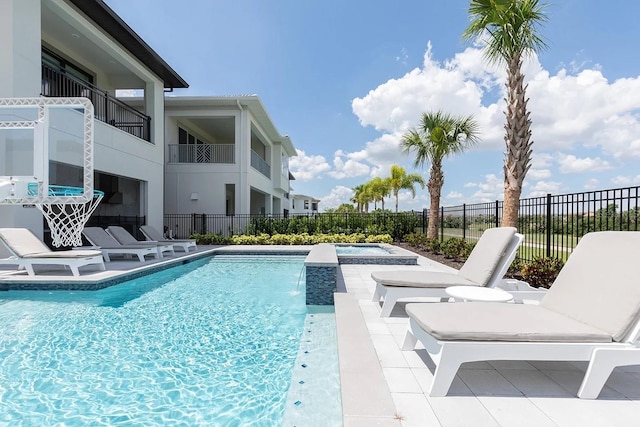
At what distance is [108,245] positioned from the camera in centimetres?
866

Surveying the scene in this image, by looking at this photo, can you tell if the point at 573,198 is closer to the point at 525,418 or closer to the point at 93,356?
the point at 525,418

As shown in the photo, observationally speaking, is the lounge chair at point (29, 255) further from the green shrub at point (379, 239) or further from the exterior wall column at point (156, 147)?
the green shrub at point (379, 239)

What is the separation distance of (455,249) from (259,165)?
12.2 m

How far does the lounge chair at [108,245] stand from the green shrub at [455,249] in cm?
864

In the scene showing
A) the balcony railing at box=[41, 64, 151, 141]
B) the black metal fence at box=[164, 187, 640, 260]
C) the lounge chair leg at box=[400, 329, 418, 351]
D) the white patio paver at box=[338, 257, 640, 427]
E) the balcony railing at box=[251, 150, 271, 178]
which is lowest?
the white patio paver at box=[338, 257, 640, 427]

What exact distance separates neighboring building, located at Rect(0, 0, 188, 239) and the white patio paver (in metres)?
9.12

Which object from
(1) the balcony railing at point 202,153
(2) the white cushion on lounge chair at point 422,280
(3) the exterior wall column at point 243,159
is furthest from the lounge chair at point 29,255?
(1) the balcony railing at point 202,153

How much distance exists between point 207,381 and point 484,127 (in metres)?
11.5

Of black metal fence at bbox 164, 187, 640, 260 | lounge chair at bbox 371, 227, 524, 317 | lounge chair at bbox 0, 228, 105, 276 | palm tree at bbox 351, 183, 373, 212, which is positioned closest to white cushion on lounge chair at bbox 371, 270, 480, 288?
lounge chair at bbox 371, 227, 524, 317

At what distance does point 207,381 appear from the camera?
2973 millimetres

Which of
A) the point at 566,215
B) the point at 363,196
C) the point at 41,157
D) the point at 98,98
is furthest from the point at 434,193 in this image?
the point at 363,196

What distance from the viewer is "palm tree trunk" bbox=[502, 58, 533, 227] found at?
642cm

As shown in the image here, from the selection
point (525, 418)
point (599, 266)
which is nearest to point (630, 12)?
point (599, 266)

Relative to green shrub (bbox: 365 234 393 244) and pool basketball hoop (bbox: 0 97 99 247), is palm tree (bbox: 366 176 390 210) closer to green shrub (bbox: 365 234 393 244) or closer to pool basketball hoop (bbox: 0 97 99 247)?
green shrub (bbox: 365 234 393 244)
